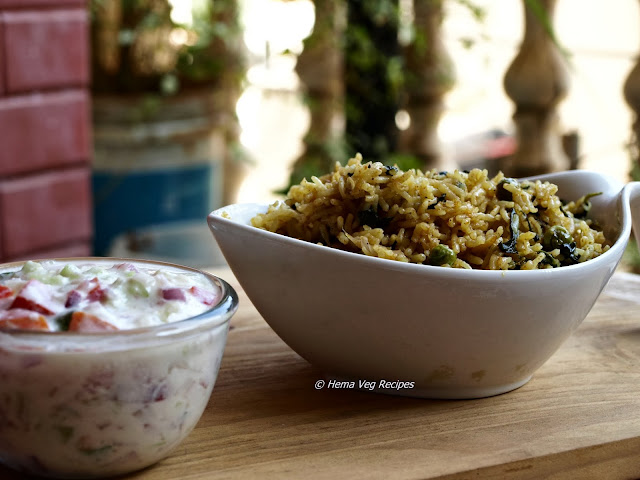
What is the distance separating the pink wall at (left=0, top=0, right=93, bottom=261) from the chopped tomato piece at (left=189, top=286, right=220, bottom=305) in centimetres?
161

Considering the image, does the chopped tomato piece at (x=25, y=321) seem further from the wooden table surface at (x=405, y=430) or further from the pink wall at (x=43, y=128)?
the pink wall at (x=43, y=128)

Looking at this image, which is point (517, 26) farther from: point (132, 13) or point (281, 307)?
point (281, 307)

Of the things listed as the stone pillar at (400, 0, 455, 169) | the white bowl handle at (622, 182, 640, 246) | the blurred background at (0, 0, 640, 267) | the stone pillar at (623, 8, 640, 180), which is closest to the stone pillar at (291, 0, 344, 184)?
the blurred background at (0, 0, 640, 267)

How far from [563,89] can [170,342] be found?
1.82m

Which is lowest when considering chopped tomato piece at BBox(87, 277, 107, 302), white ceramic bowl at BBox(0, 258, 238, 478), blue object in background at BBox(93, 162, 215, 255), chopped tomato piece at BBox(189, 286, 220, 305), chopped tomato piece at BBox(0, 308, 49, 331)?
blue object in background at BBox(93, 162, 215, 255)

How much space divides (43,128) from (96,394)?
183cm

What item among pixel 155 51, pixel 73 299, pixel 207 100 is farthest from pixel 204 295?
pixel 155 51

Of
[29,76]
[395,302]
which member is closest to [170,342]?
[395,302]

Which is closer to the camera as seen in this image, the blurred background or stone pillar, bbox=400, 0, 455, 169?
the blurred background

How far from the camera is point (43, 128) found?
2.50m

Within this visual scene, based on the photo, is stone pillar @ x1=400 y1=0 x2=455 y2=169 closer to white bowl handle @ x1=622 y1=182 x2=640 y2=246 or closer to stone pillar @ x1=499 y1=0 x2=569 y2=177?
stone pillar @ x1=499 y1=0 x2=569 y2=177

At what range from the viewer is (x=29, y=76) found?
243cm

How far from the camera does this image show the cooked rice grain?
1.12 meters

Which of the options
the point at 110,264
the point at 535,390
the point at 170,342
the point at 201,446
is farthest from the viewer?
the point at 535,390
